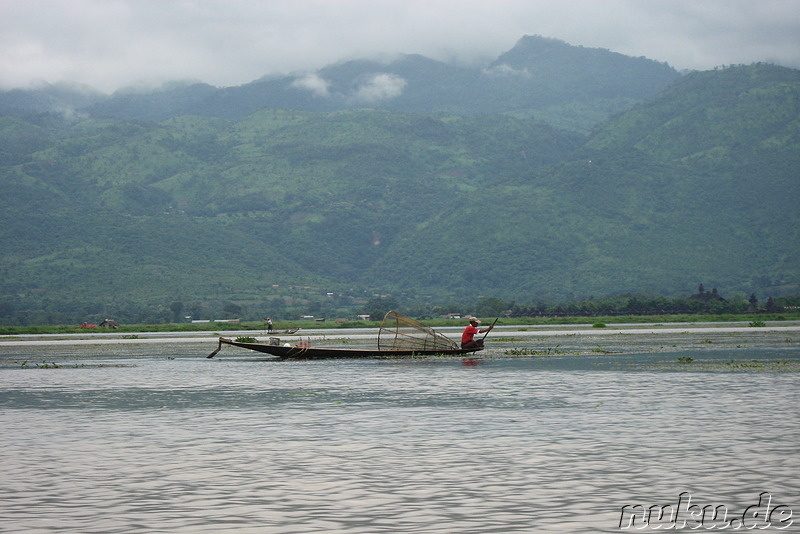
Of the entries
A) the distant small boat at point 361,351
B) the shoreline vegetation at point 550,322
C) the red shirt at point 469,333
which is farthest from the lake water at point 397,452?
the shoreline vegetation at point 550,322

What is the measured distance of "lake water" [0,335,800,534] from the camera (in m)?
14.4

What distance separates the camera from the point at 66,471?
18328mm

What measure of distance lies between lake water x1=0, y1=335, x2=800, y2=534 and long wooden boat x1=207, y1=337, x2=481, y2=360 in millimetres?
13054

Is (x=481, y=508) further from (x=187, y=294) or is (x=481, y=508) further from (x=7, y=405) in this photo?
(x=187, y=294)

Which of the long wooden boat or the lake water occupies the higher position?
the long wooden boat


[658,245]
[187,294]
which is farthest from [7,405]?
[658,245]

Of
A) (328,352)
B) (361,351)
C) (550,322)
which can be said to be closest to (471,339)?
(361,351)

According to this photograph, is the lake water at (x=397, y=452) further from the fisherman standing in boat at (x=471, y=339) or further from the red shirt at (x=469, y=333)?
the red shirt at (x=469, y=333)

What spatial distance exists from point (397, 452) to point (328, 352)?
32771 mm

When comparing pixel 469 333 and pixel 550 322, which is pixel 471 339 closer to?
pixel 469 333

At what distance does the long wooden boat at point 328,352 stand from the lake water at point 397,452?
42.8 feet

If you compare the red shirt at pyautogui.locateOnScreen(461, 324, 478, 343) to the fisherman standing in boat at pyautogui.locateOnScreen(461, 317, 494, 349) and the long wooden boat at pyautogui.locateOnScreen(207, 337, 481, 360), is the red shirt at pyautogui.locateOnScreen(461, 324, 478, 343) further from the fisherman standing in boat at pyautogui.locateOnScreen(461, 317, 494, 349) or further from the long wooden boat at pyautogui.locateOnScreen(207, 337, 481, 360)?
the long wooden boat at pyautogui.locateOnScreen(207, 337, 481, 360)

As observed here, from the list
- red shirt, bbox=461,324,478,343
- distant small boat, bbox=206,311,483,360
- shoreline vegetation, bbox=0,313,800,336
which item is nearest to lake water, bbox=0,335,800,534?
red shirt, bbox=461,324,478,343

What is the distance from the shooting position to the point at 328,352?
2056 inches
